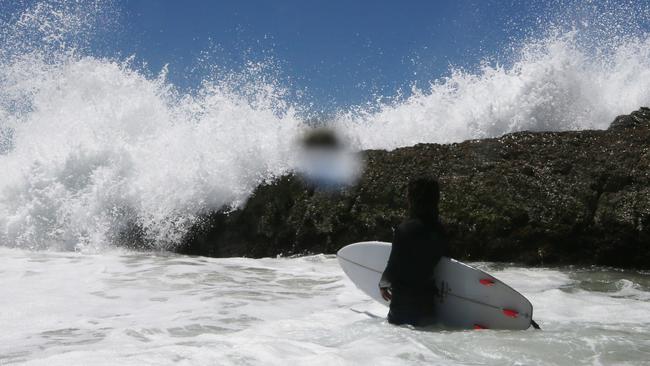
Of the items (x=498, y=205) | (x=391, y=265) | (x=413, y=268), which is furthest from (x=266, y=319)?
(x=498, y=205)

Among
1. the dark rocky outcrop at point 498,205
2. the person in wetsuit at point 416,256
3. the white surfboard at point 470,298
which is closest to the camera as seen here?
the person in wetsuit at point 416,256

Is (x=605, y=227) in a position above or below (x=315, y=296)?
above

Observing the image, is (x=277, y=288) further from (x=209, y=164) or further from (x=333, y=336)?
(x=209, y=164)

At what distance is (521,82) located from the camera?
11297 mm

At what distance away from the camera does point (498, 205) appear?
705cm

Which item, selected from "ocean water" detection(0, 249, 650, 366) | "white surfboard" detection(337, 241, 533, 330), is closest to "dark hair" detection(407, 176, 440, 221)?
"white surfboard" detection(337, 241, 533, 330)

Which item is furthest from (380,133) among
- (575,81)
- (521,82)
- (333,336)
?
(333,336)

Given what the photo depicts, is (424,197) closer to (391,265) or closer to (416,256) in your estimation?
(416,256)

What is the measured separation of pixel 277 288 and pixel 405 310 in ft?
7.27

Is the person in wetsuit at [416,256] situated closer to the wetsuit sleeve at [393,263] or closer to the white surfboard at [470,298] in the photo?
the wetsuit sleeve at [393,263]

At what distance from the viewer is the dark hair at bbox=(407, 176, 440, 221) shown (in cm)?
409

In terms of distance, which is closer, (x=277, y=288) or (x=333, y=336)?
(x=333, y=336)

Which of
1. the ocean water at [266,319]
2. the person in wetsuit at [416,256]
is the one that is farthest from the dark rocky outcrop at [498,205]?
the person in wetsuit at [416,256]

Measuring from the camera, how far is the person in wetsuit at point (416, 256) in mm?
4086
